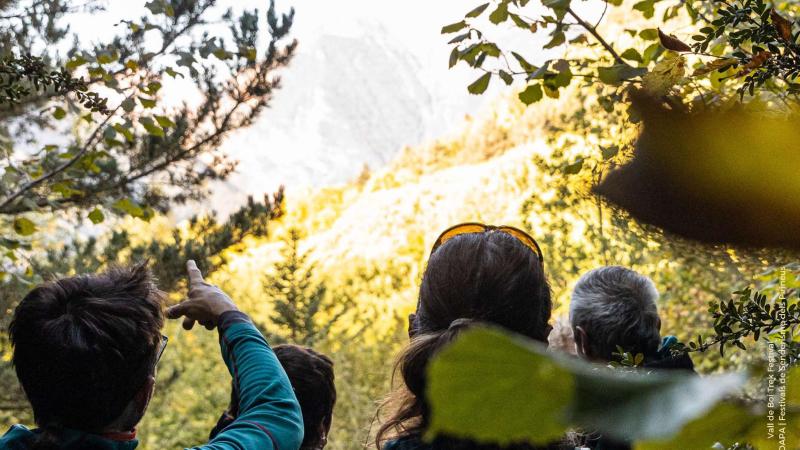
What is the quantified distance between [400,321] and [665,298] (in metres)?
5.58

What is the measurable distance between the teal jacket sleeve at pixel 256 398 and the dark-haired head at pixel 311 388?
0.85 m

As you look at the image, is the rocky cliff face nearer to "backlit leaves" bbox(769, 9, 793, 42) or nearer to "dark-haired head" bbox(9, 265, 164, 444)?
"dark-haired head" bbox(9, 265, 164, 444)

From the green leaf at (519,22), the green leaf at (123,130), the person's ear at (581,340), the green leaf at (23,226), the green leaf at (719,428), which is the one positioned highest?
the green leaf at (519,22)

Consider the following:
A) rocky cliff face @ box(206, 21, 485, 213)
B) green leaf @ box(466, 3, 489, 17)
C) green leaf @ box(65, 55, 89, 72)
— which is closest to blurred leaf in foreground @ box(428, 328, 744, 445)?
green leaf @ box(466, 3, 489, 17)

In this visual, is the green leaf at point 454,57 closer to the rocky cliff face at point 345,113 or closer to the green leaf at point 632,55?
the green leaf at point 632,55

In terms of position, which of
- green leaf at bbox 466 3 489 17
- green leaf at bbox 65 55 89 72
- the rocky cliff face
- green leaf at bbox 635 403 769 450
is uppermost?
green leaf at bbox 65 55 89 72

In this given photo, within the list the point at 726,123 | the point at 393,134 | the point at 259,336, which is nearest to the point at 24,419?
the point at 259,336

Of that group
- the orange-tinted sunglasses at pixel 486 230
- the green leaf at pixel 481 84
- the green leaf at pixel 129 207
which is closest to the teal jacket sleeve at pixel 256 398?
the orange-tinted sunglasses at pixel 486 230

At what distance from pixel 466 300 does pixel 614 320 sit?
867 millimetres

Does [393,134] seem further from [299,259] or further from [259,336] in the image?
[259,336]

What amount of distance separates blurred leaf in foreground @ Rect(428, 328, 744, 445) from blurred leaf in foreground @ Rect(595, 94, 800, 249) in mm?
142

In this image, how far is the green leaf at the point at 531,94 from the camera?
142cm

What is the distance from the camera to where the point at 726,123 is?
24 centimetres

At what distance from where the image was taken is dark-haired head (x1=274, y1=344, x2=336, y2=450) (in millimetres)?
2016
